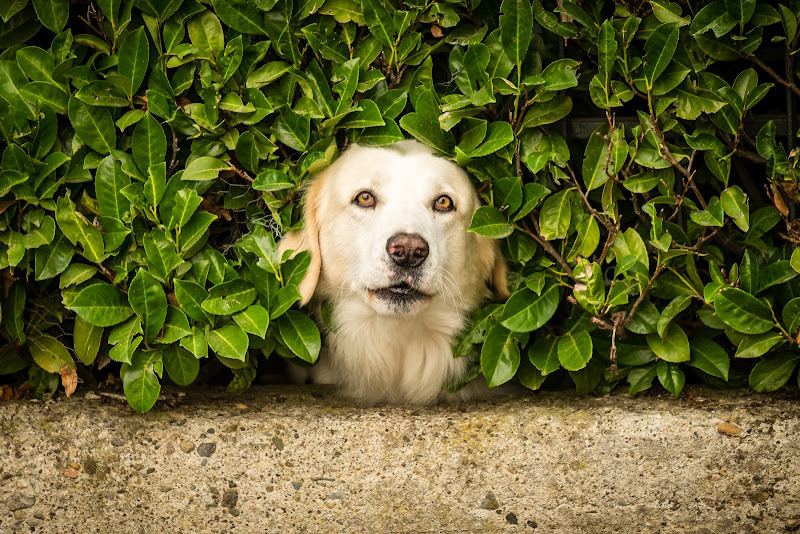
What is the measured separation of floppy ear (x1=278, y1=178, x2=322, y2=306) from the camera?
9.46ft

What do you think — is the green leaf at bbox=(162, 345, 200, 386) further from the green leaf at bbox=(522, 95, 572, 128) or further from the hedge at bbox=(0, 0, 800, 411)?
the green leaf at bbox=(522, 95, 572, 128)

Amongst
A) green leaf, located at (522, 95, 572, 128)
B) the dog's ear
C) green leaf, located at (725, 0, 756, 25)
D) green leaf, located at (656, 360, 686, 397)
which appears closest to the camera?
green leaf, located at (725, 0, 756, 25)

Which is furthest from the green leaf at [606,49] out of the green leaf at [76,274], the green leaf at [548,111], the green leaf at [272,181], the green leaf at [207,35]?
the green leaf at [76,274]

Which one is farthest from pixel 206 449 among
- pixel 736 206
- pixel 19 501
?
pixel 736 206

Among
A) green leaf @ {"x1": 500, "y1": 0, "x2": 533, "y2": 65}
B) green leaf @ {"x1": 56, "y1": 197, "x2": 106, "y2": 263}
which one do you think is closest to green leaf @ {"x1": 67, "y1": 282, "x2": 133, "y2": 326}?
green leaf @ {"x1": 56, "y1": 197, "x2": 106, "y2": 263}

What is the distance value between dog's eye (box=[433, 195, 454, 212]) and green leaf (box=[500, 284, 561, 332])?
438 millimetres

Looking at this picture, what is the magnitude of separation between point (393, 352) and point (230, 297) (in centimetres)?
85

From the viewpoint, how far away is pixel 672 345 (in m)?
2.55

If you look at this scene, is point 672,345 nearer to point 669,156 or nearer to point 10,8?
point 669,156

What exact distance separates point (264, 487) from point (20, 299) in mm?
1095

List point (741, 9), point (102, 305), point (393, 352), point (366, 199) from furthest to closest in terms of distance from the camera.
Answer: point (393, 352), point (366, 199), point (102, 305), point (741, 9)

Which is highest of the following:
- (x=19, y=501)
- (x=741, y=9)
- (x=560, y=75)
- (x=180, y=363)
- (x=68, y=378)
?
(x=741, y=9)

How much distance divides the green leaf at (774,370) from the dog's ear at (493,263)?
92 centimetres

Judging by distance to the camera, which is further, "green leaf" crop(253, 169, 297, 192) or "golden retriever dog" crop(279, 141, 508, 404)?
"golden retriever dog" crop(279, 141, 508, 404)
